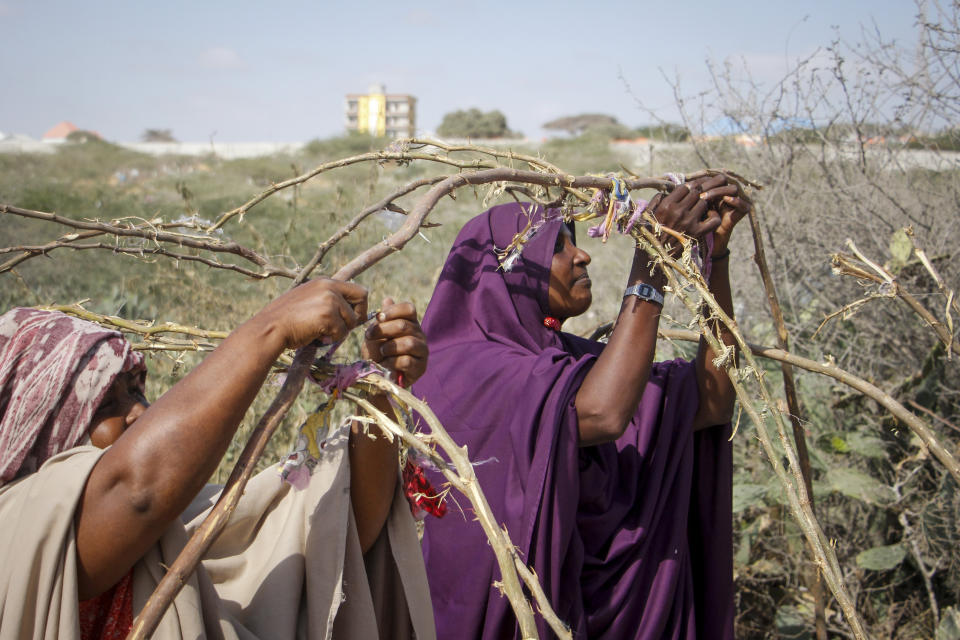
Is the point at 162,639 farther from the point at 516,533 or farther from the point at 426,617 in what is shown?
the point at 516,533

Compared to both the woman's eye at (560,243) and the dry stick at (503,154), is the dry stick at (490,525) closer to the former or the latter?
the dry stick at (503,154)

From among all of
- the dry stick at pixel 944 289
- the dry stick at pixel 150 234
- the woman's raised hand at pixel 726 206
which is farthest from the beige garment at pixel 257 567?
the dry stick at pixel 944 289

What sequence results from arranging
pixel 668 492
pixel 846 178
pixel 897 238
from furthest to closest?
1. pixel 846 178
2. pixel 897 238
3. pixel 668 492

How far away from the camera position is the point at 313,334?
1.21m

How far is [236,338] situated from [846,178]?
4392mm

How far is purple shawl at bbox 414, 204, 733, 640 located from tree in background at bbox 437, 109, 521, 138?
4025cm

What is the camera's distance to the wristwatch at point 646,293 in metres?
2.05

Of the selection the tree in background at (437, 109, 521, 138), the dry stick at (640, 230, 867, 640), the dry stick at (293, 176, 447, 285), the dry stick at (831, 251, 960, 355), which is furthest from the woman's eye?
the tree in background at (437, 109, 521, 138)

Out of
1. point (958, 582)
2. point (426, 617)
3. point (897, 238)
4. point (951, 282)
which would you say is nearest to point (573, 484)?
point (426, 617)

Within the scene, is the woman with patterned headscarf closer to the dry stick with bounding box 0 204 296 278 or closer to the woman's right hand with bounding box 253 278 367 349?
the woman's right hand with bounding box 253 278 367 349

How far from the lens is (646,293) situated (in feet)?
6.72

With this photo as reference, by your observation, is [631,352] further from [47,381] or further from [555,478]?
[47,381]

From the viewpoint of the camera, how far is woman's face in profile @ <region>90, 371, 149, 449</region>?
4.70ft

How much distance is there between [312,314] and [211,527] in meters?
0.34
